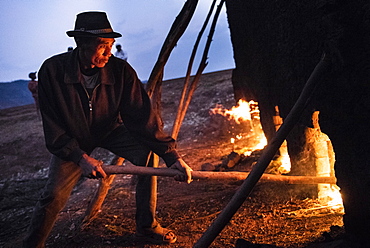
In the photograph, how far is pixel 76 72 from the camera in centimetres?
285

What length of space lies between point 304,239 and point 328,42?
5.93 feet

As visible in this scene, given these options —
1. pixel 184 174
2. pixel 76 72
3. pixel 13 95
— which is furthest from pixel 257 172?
pixel 13 95

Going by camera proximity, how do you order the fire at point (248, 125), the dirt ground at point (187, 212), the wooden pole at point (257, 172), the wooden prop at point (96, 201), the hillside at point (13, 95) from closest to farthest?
the wooden pole at point (257, 172) < the dirt ground at point (187, 212) < the wooden prop at point (96, 201) < the fire at point (248, 125) < the hillside at point (13, 95)

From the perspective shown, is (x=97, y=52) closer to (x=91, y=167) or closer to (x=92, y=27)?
(x=92, y=27)

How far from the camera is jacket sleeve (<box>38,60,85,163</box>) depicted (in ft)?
9.12

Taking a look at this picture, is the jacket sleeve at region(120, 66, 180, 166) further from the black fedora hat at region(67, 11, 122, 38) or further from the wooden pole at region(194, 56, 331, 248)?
the wooden pole at region(194, 56, 331, 248)

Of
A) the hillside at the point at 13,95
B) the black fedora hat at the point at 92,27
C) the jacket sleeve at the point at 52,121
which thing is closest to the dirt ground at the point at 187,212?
the jacket sleeve at the point at 52,121

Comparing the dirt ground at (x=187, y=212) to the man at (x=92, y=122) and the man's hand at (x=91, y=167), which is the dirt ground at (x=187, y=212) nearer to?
the man at (x=92, y=122)

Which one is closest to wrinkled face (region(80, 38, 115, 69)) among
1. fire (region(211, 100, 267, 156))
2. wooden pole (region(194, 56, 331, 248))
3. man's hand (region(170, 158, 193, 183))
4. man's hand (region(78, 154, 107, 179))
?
man's hand (region(78, 154, 107, 179))

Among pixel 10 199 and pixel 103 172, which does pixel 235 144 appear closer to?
pixel 10 199

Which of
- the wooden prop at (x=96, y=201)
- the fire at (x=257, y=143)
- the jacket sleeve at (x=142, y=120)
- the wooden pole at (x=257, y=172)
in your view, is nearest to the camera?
the wooden pole at (x=257, y=172)

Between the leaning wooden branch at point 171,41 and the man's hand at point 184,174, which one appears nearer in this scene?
the man's hand at point 184,174

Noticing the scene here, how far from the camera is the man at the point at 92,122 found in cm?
279

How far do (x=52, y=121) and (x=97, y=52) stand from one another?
0.73m
